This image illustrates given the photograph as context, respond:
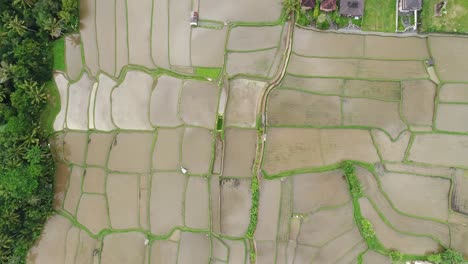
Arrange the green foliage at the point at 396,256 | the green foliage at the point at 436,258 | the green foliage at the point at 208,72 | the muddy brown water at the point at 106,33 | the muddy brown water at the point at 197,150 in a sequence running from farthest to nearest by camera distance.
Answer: the muddy brown water at the point at 106,33, the green foliage at the point at 208,72, the muddy brown water at the point at 197,150, the green foliage at the point at 396,256, the green foliage at the point at 436,258

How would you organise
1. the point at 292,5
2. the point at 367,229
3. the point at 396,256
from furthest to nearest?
the point at 292,5 < the point at 367,229 < the point at 396,256

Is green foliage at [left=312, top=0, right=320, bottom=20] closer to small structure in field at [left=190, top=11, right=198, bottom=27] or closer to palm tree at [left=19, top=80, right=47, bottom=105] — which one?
small structure in field at [left=190, top=11, right=198, bottom=27]

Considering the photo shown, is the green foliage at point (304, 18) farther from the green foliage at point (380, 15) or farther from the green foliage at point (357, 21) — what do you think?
the green foliage at point (380, 15)

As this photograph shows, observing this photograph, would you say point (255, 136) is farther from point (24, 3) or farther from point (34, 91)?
point (24, 3)

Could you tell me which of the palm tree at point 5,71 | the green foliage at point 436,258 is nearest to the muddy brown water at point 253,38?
the palm tree at point 5,71

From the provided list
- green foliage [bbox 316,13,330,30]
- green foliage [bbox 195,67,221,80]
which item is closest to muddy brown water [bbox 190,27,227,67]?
green foliage [bbox 195,67,221,80]

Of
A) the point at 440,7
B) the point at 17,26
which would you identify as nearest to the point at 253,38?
the point at 440,7
